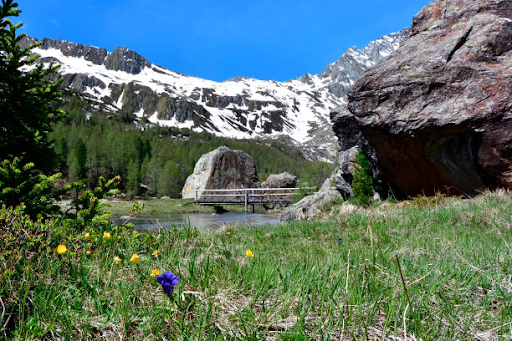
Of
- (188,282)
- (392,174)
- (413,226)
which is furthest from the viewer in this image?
(392,174)

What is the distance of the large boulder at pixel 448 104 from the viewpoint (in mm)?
8086

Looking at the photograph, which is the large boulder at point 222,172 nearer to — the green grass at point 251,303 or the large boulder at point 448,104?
the large boulder at point 448,104

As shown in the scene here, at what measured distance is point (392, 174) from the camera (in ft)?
37.2

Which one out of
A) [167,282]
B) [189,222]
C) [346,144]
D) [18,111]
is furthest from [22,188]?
[346,144]

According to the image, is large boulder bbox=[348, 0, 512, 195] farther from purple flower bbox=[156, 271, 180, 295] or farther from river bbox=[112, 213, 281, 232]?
purple flower bbox=[156, 271, 180, 295]

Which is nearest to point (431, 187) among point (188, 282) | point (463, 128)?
point (463, 128)

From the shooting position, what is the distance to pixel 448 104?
877cm

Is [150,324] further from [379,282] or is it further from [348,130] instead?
[348,130]

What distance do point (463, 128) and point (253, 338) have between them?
9195 millimetres

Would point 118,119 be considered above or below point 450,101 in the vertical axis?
above

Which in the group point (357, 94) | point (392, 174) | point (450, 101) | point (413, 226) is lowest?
point (413, 226)

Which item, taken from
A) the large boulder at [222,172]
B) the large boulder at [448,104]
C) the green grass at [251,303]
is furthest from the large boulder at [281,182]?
the green grass at [251,303]

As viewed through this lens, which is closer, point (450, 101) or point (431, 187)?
point (450, 101)

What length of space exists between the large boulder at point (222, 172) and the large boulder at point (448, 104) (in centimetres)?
3740
